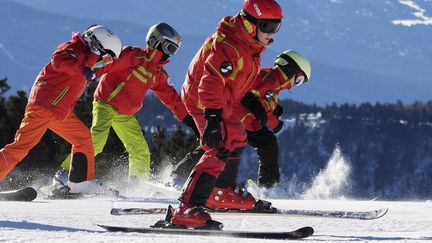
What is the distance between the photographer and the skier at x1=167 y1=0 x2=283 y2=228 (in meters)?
5.27

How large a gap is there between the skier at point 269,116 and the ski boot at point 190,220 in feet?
4.54

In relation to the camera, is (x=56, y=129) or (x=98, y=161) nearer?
(x=56, y=129)

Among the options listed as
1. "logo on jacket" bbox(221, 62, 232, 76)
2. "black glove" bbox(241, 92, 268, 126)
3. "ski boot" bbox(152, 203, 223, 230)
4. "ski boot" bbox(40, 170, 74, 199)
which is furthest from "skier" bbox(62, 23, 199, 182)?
"ski boot" bbox(152, 203, 223, 230)

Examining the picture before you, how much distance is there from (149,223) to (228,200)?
86cm

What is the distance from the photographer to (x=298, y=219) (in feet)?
20.6

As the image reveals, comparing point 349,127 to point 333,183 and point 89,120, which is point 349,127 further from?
point 333,183

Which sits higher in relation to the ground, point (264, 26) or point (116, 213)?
point (264, 26)

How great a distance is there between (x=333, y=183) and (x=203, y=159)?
22.4 ft

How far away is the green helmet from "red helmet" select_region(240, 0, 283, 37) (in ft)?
7.38

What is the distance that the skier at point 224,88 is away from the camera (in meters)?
5.27

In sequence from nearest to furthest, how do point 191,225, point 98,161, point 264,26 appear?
point 191,225, point 264,26, point 98,161

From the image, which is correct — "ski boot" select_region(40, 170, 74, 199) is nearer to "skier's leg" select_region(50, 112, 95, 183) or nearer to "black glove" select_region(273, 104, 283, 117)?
"skier's leg" select_region(50, 112, 95, 183)

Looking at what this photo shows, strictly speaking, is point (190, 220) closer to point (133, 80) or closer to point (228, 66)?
point (228, 66)

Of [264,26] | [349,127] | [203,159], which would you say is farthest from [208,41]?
[349,127]
